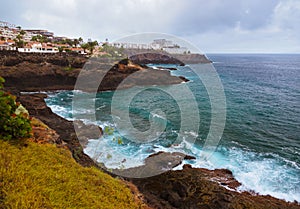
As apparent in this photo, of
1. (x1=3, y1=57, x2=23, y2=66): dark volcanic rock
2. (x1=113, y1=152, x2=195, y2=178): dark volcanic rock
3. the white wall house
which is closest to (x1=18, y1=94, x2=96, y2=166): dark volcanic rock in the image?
(x1=113, y1=152, x2=195, y2=178): dark volcanic rock

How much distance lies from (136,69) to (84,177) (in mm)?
49135

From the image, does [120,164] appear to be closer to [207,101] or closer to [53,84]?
[207,101]

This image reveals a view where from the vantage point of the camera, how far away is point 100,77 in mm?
47312

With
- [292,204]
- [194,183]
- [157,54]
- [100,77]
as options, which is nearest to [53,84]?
[100,77]

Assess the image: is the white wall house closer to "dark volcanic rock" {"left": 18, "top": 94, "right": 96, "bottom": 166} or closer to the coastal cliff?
"dark volcanic rock" {"left": 18, "top": 94, "right": 96, "bottom": 166}

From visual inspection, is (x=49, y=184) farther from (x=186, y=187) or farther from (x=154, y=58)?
(x=154, y=58)

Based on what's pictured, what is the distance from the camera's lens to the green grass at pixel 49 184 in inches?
289

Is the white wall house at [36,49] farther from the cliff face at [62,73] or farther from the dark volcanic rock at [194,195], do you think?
the dark volcanic rock at [194,195]

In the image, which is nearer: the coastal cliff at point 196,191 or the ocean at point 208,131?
the coastal cliff at point 196,191

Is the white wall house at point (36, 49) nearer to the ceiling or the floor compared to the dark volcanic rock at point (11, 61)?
nearer to the ceiling

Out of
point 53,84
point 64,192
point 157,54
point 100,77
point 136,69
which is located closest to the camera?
point 64,192

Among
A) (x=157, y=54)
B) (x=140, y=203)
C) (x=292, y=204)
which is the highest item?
(x=157, y=54)

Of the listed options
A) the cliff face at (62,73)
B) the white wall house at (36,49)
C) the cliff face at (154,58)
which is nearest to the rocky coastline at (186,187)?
the cliff face at (62,73)

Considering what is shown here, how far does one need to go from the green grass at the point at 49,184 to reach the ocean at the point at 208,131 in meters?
4.88
